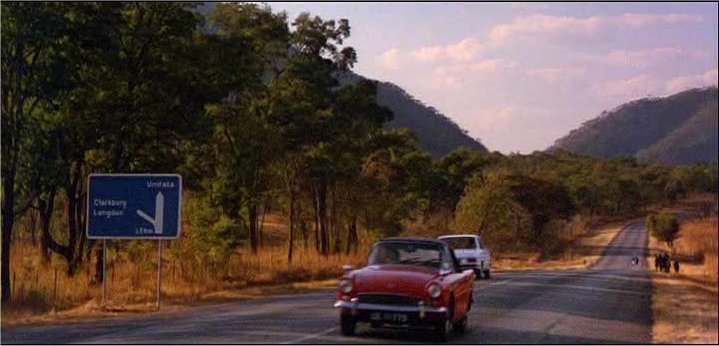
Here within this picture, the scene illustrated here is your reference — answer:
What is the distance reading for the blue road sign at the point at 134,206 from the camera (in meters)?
23.3

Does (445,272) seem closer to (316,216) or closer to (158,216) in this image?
(158,216)

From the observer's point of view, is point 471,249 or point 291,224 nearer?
point 471,249

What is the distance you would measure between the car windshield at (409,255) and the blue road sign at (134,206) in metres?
8.04

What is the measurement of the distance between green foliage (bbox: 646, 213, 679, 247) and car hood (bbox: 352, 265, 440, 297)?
6160 mm

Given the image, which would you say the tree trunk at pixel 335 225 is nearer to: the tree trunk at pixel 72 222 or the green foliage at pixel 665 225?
the tree trunk at pixel 72 222

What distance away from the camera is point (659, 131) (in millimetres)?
18406

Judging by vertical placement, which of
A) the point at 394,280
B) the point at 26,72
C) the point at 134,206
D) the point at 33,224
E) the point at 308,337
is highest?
the point at 26,72

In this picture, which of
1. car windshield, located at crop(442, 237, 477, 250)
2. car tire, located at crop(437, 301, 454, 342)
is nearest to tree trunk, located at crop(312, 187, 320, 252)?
car windshield, located at crop(442, 237, 477, 250)

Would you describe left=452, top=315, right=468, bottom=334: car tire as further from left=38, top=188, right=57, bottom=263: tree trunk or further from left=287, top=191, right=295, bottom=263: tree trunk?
left=287, top=191, right=295, bottom=263: tree trunk

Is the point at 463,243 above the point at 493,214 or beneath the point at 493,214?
beneath

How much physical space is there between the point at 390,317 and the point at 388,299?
0.27 m

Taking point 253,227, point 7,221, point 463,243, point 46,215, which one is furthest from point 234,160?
point 7,221

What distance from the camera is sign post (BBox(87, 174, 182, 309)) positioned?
23312mm

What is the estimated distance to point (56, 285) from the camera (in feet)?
88.5
